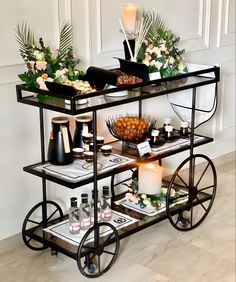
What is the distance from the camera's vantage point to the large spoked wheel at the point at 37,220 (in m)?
2.81

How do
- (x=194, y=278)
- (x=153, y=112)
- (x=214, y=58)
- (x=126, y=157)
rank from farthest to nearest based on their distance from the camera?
(x=214, y=58), (x=153, y=112), (x=126, y=157), (x=194, y=278)

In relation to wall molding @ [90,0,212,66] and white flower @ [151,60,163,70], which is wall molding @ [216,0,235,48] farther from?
white flower @ [151,60,163,70]

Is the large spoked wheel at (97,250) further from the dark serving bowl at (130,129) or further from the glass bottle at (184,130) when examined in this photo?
the glass bottle at (184,130)

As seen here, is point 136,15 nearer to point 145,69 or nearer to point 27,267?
point 145,69

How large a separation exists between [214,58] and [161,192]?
1.22 metres

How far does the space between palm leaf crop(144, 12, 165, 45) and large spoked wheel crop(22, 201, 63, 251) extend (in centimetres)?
106

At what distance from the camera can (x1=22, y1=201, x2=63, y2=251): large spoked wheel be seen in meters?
2.81

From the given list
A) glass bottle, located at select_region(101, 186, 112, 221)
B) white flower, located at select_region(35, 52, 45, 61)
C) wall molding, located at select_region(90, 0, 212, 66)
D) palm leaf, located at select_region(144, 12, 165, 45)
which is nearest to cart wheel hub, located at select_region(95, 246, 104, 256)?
glass bottle, located at select_region(101, 186, 112, 221)

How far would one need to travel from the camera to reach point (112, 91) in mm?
2463

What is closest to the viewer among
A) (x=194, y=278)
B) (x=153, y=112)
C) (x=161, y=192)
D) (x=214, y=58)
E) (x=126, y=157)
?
(x=194, y=278)

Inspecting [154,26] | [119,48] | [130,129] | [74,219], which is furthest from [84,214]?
[154,26]

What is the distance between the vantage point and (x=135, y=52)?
9.35 feet

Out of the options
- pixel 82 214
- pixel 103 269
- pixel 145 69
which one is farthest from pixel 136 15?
pixel 103 269

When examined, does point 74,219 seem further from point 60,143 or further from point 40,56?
point 40,56
